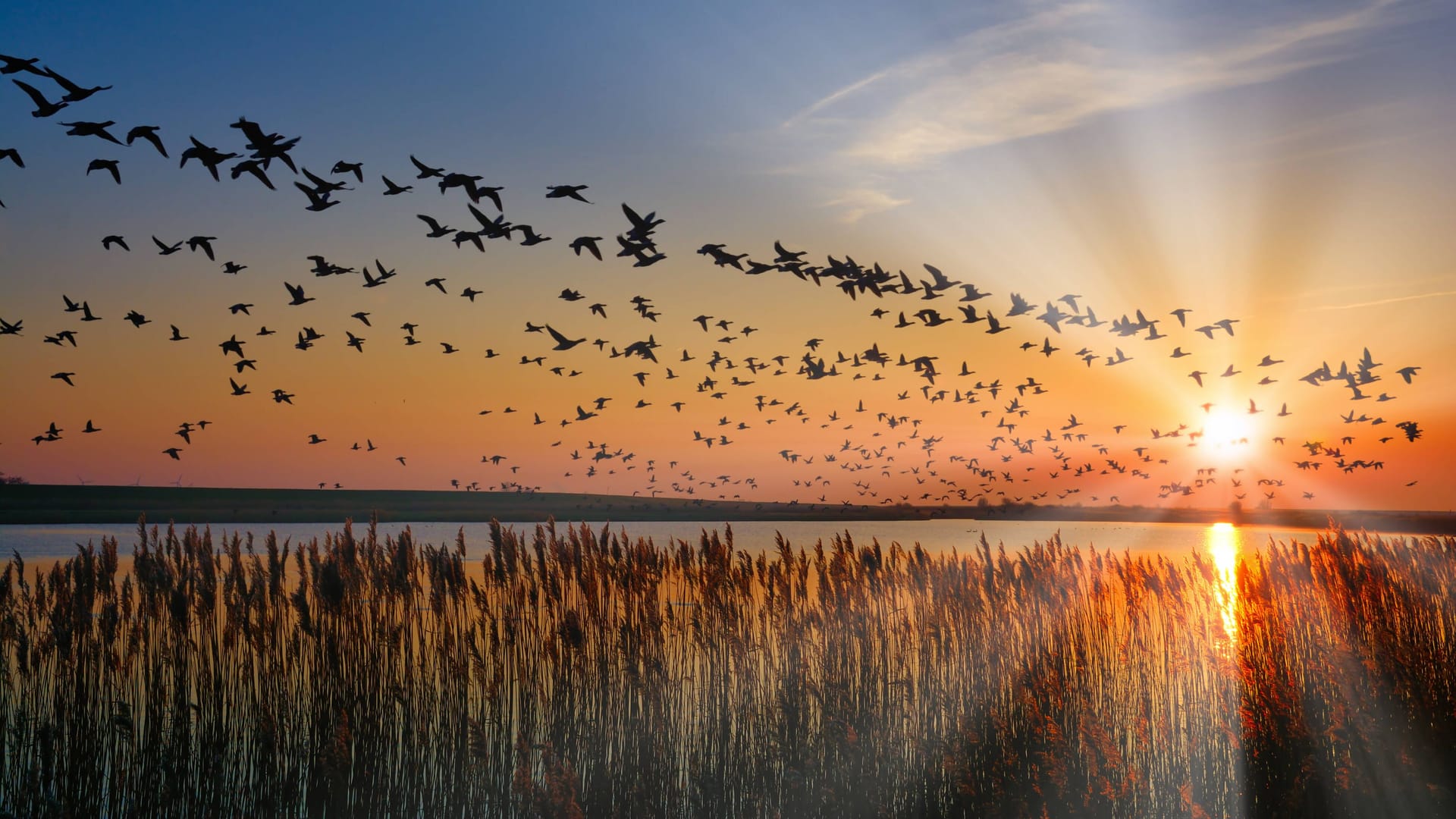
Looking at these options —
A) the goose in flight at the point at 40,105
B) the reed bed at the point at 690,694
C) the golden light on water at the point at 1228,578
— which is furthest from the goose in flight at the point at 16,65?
the golden light on water at the point at 1228,578

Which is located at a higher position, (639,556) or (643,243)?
(643,243)

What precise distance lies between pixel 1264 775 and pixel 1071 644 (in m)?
3.77

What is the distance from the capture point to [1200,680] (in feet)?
41.1

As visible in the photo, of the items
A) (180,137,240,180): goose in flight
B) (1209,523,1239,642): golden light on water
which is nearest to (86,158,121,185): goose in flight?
(180,137,240,180): goose in flight

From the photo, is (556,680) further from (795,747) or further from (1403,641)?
(1403,641)

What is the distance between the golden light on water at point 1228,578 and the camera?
1442cm

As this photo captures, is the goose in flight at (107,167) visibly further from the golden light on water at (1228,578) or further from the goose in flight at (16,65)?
the golden light on water at (1228,578)

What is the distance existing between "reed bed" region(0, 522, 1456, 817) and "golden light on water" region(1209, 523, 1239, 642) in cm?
56

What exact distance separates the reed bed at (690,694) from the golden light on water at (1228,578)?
1.85 ft

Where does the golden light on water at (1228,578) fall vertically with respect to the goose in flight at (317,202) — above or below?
below

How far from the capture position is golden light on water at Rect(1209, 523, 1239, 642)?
47.3ft

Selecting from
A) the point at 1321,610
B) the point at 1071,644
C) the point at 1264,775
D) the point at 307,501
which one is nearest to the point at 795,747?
the point at 1264,775

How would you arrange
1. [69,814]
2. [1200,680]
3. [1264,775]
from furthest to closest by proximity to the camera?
[1200,680], [1264,775], [69,814]

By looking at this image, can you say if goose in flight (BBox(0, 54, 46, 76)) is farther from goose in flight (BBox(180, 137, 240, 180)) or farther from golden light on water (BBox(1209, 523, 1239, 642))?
golden light on water (BBox(1209, 523, 1239, 642))
